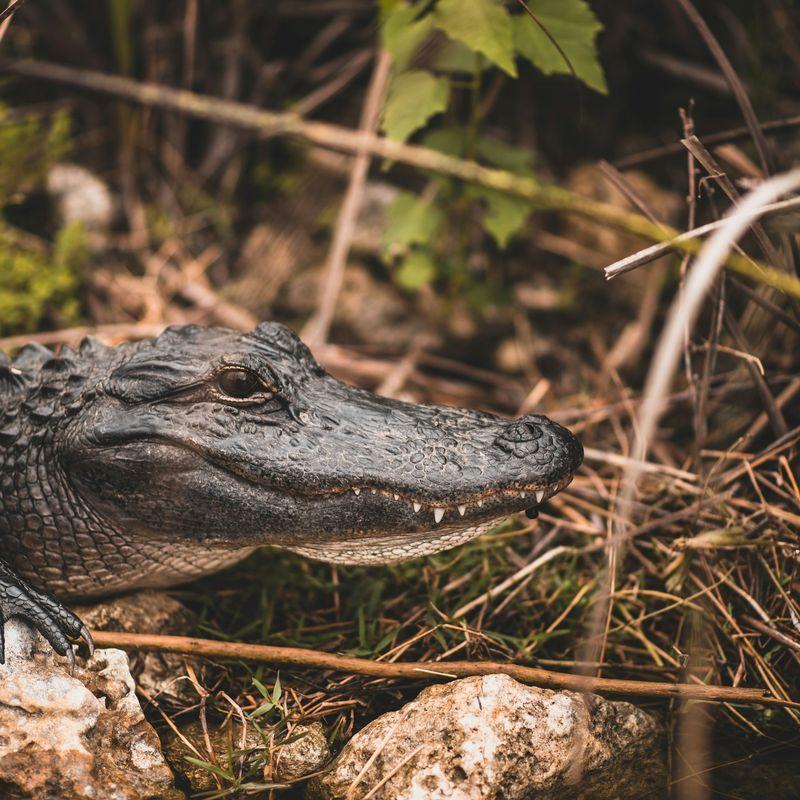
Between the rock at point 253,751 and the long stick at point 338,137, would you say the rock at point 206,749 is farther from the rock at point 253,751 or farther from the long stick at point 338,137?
the long stick at point 338,137

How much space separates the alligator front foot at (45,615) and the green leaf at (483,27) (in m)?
2.26

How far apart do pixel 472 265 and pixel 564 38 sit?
173 centimetres

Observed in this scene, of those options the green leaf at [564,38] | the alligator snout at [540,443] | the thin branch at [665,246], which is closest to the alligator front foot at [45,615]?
the alligator snout at [540,443]

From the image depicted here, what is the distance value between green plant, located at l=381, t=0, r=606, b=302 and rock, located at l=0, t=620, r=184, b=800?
7.12ft

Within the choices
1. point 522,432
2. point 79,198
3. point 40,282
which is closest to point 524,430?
point 522,432

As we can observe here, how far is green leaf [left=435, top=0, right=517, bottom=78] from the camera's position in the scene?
2.83 meters

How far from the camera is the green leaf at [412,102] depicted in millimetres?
3125

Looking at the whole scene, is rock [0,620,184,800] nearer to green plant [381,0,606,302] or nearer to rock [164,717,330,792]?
rock [164,717,330,792]

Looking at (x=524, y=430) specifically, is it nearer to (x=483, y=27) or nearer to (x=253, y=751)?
(x=253, y=751)

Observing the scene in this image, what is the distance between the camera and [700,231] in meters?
2.10

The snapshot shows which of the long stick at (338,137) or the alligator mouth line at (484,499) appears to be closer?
the alligator mouth line at (484,499)

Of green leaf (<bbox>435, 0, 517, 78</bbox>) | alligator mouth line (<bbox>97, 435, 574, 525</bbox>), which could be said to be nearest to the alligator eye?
alligator mouth line (<bbox>97, 435, 574, 525</bbox>)

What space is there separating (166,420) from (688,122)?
6.48ft

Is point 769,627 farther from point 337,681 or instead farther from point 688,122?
point 688,122
